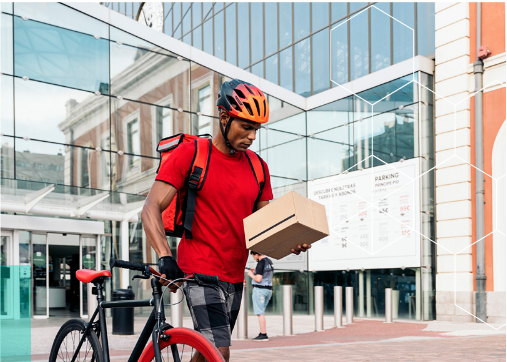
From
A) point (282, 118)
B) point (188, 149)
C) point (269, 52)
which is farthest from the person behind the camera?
point (269, 52)

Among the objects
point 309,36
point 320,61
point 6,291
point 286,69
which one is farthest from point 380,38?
point 6,291

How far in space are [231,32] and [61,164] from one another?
51.1ft

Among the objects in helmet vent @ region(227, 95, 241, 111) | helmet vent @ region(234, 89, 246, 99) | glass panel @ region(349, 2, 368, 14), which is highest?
glass panel @ region(349, 2, 368, 14)

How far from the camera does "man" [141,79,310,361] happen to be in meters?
3.02

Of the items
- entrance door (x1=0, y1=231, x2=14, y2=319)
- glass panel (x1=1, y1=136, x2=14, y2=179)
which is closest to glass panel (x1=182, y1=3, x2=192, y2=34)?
glass panel (x1=1, y1=136, x2=14, y2=179)

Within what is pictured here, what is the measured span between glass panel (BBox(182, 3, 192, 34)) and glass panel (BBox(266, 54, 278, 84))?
7747mm

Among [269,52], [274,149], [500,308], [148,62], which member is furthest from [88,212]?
[269,52]

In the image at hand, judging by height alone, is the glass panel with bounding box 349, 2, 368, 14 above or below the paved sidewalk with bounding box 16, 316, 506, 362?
above

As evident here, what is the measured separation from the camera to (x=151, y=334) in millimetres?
2967

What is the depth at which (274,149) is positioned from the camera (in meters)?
21.8

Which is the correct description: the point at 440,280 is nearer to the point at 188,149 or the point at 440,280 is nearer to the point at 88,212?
the point at 88,212

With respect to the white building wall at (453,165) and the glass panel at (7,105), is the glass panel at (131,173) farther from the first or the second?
the white building wall at (453,165)

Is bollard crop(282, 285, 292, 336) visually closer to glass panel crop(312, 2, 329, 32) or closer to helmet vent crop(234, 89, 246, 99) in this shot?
helmet vent crop(234, 89, 246, 99)

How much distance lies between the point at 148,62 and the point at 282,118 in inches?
221
